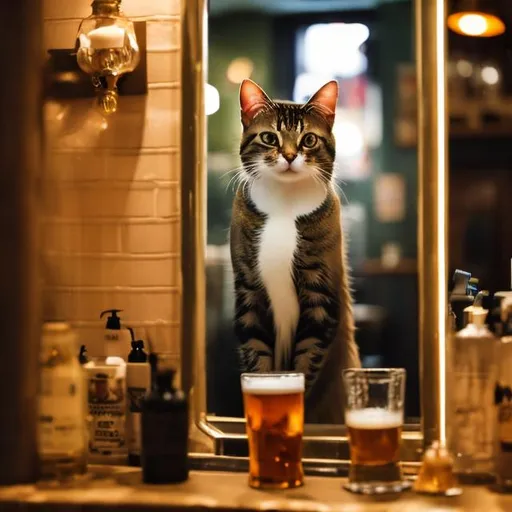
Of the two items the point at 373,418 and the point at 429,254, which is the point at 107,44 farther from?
the point at 373,418

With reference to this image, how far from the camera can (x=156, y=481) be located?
1.66 meters

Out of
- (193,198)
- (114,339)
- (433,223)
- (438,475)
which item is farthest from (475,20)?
(114,339)

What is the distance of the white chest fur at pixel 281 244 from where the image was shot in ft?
6.12

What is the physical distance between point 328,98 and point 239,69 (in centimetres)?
20

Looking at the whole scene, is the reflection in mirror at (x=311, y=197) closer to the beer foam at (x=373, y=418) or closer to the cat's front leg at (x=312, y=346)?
the cat's front leg at (x=312, y=346)

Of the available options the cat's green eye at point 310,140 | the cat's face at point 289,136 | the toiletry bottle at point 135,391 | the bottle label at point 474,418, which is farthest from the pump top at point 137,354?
the bottle label at point 474,418

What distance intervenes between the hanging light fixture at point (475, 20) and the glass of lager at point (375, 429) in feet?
2.26

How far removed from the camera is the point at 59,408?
1685 mm

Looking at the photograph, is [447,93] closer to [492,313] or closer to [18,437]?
[492,313]

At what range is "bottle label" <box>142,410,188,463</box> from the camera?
1.67m

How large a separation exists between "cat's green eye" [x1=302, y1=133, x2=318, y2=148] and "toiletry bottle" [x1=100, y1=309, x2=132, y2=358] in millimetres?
541

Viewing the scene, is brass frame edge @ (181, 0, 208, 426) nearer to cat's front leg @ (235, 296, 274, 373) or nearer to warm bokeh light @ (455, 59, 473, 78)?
cat's front leg @ (235, 296, 274, 373)

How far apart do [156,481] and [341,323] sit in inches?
19.3

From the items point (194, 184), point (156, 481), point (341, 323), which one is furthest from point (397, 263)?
point (156, 481)
